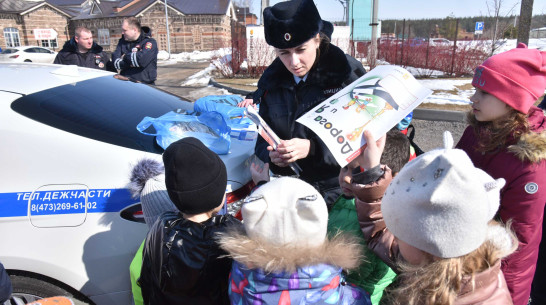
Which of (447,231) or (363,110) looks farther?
(363,110)

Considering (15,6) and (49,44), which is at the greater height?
(15,6)

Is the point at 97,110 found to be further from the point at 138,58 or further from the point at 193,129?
the point at 138,58

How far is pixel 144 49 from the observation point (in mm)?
5672

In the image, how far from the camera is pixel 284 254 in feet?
3.68

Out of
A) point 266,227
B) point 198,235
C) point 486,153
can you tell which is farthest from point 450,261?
point 486,153

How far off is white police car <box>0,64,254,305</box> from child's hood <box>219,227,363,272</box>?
92 cm

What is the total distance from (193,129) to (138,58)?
3.74m

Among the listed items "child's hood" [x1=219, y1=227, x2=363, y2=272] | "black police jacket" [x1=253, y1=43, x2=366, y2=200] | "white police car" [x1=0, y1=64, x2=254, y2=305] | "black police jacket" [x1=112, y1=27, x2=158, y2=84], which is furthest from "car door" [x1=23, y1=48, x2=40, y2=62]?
"child's hood" [x1=219, y1=227, x2=363, y2=272]

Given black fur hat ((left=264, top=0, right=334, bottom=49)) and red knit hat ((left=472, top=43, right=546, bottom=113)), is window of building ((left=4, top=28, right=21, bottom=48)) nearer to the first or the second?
black fur hat ((left=264, top=0, right=334, bottom=49))

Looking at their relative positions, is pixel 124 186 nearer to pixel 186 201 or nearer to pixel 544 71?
pixel 186 201

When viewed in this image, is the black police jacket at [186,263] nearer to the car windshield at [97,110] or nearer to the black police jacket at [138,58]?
the car windshield at [97,110]

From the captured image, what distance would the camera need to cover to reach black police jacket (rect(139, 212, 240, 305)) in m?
1.35

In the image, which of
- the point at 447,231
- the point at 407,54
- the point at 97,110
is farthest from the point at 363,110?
the point at 407,54

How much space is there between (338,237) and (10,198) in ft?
5.56
